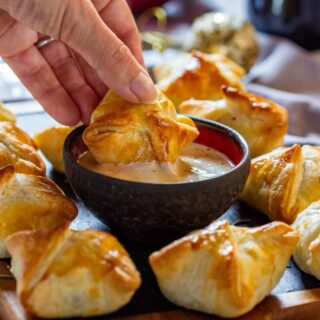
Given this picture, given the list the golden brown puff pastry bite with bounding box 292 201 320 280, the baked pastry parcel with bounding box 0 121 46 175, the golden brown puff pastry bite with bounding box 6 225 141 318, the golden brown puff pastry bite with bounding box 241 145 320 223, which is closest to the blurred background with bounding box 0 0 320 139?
the baked pastry parcel with bounding box 0 121 46 175

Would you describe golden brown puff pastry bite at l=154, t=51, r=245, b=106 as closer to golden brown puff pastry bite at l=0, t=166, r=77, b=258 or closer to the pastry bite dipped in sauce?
the pastry bite dipped in sauce

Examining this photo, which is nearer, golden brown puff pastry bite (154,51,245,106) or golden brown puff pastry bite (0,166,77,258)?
golden brown puff pastry bite (0,166,77,258)

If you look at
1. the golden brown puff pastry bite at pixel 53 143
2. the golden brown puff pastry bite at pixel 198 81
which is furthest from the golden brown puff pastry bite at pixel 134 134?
the golden brown puff pastry bite at pixel 198 81

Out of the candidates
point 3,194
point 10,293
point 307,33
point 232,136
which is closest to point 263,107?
point 232,136

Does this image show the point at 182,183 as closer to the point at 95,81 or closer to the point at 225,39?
the point at 95,81

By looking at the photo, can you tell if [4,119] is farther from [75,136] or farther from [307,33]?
[307,33]

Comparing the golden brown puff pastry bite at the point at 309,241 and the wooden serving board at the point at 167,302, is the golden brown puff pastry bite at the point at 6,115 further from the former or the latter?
the golden brown puff pastry bite at the point at 309,241
